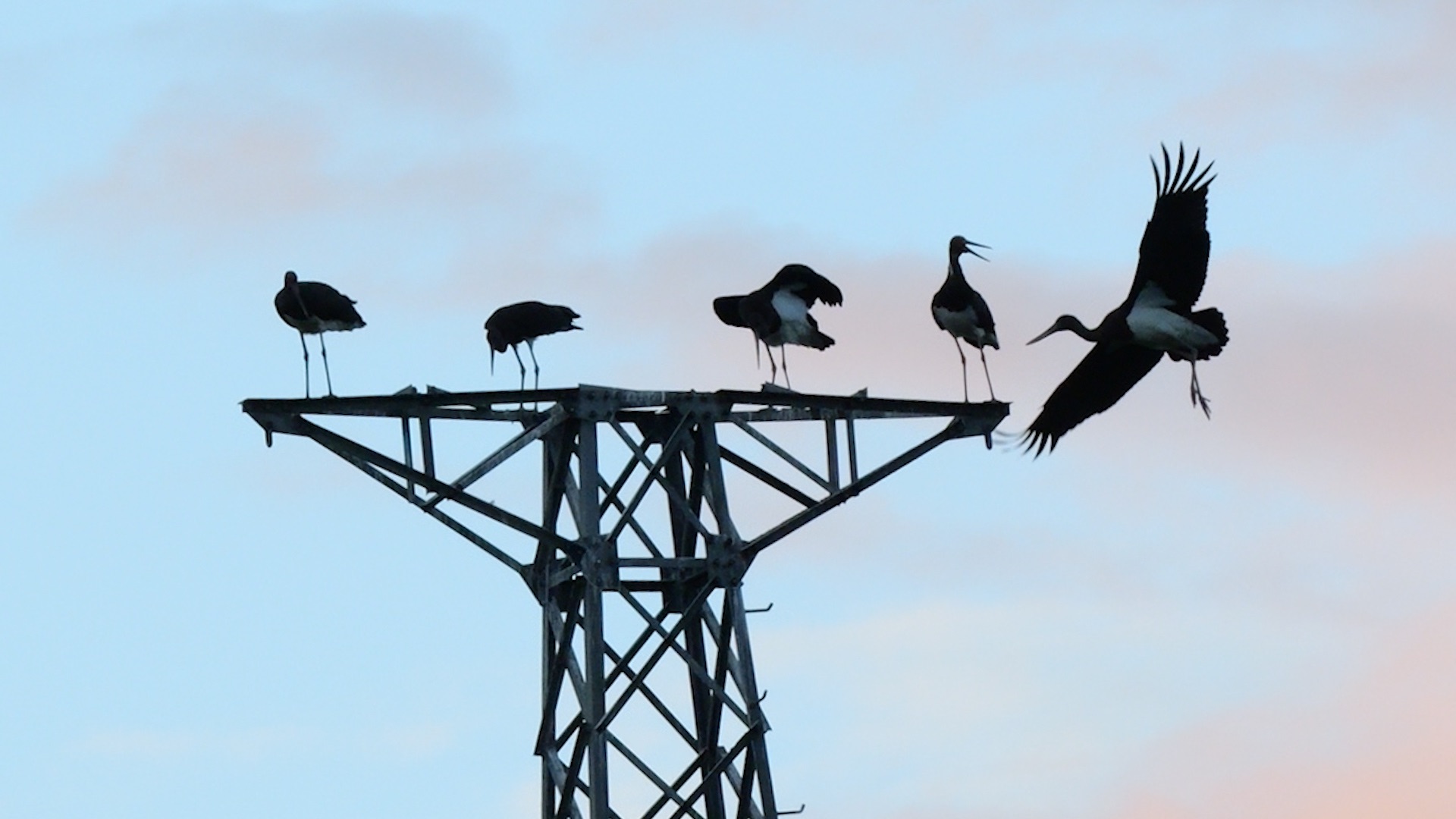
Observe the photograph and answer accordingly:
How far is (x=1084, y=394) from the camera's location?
29.9 metres

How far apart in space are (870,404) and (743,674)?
2.61 metres

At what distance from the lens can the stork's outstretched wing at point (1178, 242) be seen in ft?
89.4

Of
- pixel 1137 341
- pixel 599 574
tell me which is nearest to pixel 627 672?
pixel 599 574

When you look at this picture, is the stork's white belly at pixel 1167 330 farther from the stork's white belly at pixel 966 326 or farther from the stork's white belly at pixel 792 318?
the stork's white belly at pixel 792 318

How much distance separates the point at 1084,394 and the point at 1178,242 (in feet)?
8.82

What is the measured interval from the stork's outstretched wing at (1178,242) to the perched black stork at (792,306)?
10.1ft

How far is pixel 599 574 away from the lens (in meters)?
23.8

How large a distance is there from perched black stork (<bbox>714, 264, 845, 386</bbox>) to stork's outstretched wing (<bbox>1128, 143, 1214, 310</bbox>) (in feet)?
10.1

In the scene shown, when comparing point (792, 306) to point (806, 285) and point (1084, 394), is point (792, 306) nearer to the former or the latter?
point (806, 285)

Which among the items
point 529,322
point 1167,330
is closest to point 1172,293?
point 1167,330

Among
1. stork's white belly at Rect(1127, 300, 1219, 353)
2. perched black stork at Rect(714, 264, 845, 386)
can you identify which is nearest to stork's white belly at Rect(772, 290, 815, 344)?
perched black stork at Rect(714, 264, 845, 386)

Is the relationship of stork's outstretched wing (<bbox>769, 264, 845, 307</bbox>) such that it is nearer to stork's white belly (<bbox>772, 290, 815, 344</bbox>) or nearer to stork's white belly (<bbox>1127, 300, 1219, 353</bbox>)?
stork's white belly (<bbox>772, 290, 815, 344</bbox>)

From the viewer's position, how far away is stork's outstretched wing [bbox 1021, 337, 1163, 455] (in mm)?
29734

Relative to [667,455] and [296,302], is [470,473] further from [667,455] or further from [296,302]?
[296,302]
